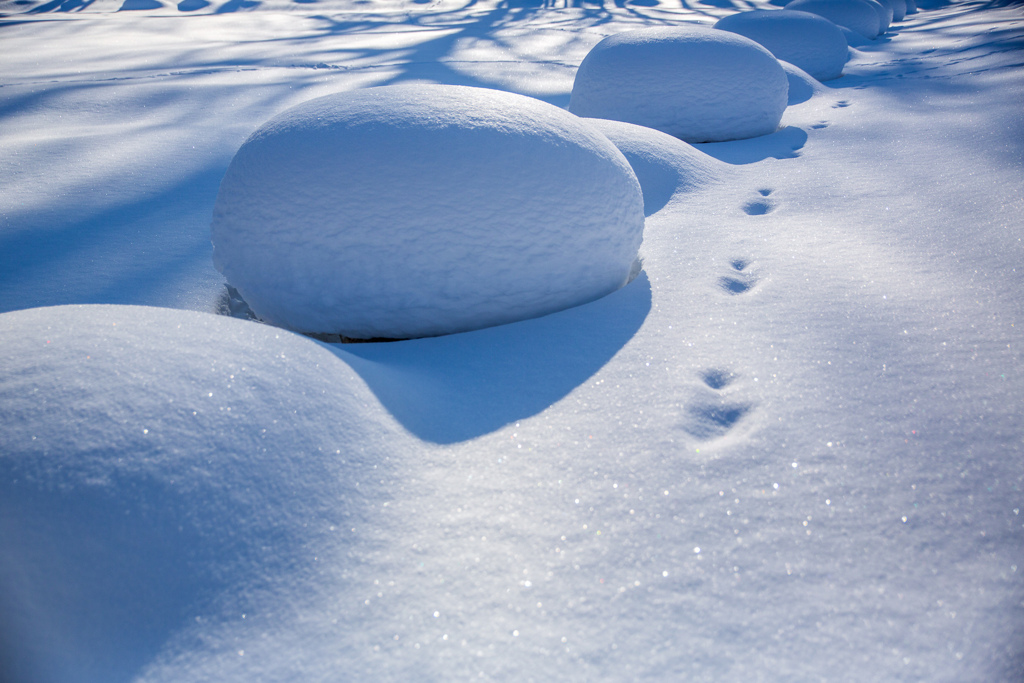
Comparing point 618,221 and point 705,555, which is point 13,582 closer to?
point 705,555

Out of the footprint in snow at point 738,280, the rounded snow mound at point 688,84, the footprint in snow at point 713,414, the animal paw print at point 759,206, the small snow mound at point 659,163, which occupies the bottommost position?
the animal paw print at point 759,206

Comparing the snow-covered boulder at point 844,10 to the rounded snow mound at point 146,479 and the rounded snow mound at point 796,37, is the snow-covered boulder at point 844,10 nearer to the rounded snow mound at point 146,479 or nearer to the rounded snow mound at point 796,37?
the rounded snow mound at point 796,37

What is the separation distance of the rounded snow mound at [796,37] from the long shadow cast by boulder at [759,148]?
206cm

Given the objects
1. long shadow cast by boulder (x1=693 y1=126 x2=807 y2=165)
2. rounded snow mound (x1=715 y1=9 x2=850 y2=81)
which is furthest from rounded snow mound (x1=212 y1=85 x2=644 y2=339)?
rounded snow mound (x1=715 y1=9 x2=850 y2=81)

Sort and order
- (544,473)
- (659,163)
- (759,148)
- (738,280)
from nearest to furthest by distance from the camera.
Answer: (544,473) < (738,280) < (659,163) < (759,148)

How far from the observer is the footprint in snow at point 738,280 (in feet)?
7.11

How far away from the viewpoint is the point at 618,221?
6.93 ft

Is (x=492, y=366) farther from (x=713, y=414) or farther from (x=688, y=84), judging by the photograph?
(x=688, y=84)

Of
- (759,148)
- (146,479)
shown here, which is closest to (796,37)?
(759,148)

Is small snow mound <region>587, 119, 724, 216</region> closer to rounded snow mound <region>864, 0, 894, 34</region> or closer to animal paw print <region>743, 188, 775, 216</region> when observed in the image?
animal paw print <region>743, 188, 775, 216</region>

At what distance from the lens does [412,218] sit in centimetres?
184

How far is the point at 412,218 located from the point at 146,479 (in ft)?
3.41

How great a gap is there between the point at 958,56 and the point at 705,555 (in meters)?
7.90

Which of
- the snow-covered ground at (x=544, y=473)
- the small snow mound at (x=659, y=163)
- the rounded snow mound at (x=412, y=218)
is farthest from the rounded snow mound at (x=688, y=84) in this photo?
the rounded snow mound at (x=412, y=218)
